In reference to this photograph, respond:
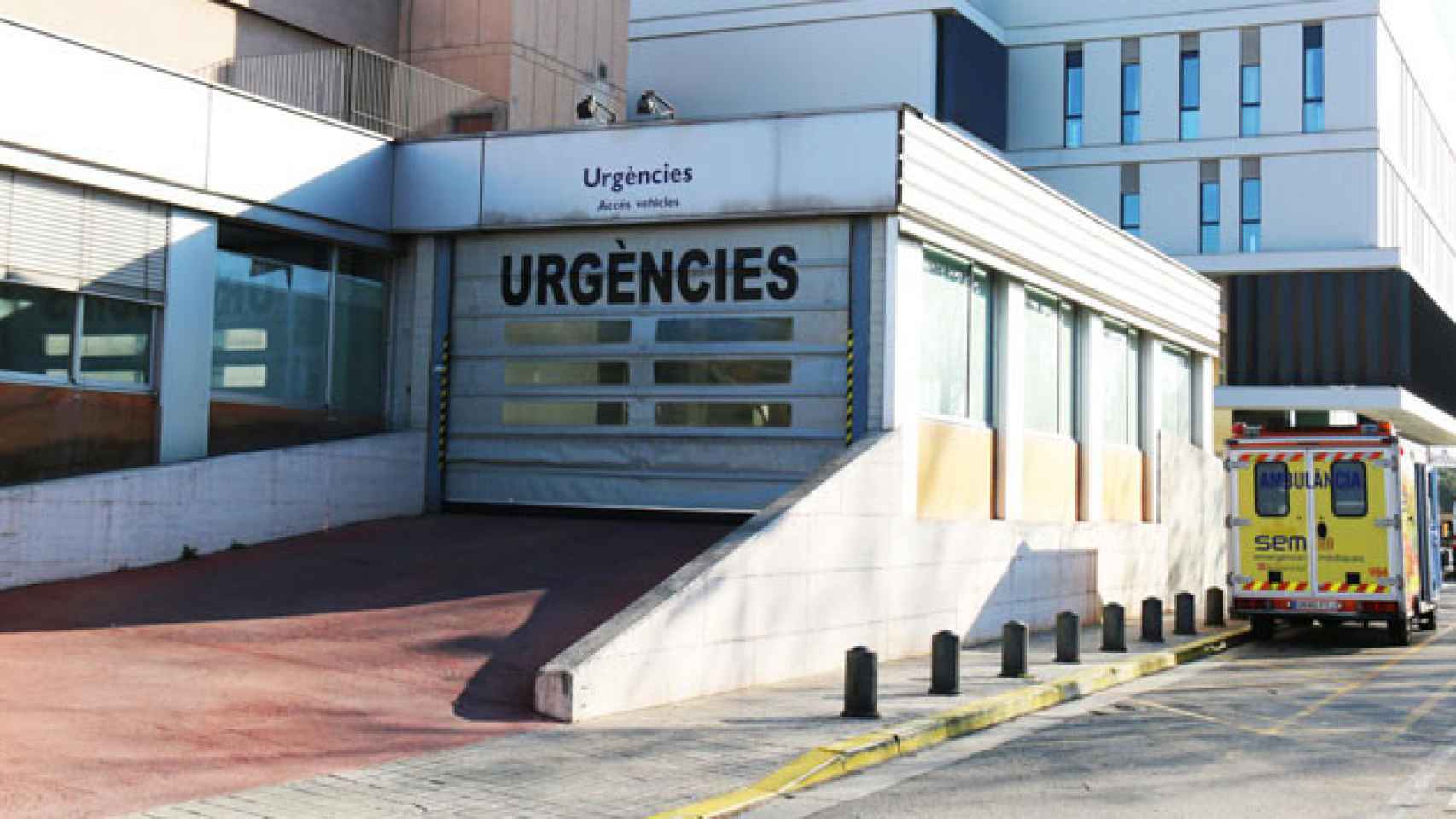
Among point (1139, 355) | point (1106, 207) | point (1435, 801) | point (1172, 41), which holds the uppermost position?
point (1172, 41)

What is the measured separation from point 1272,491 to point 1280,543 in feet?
2.47

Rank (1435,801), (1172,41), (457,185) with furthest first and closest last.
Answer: (1172,41) → (457,185) → (1435,801)

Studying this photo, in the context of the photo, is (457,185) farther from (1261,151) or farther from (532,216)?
(1261,151)

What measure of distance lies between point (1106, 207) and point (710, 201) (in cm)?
3785

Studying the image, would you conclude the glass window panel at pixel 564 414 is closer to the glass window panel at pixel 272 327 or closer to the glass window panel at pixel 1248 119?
the glass window panel at pixel 272 327

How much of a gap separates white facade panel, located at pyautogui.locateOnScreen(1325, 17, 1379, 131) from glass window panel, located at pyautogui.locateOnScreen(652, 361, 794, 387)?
39.1 m

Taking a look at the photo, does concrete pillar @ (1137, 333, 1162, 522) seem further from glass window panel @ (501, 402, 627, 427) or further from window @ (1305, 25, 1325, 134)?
window @ (1305, 25, 1325, 134)

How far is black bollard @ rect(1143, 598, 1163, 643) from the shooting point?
1988cm

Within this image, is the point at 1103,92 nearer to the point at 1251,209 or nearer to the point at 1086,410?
the point at 1251,209

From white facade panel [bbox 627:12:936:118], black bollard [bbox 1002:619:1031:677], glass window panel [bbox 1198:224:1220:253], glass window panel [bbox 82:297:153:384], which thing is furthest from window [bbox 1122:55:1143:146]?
glass window panel [bbox 82:297:153:384]

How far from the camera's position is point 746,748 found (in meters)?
10.8

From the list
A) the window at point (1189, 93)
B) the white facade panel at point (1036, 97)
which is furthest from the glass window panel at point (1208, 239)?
Result: the white facade panel at point (1036, 97)

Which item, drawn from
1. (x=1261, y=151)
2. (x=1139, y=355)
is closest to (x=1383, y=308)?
(x=1261, y=151)

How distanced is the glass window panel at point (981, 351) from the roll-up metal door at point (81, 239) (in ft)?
34.4
